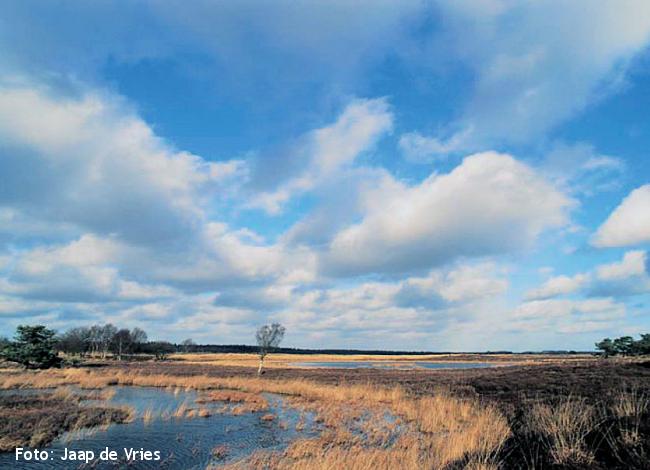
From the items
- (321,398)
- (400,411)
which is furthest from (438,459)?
(321,398)

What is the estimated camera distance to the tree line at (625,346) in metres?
78.0

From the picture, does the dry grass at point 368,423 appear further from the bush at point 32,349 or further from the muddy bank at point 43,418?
the bush at point 32,349

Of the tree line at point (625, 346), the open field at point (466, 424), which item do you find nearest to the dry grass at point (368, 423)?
the open field at point (466, 424)

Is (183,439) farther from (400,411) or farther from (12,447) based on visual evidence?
(400,411)

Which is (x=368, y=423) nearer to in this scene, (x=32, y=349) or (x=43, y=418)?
(x=43, y=418)

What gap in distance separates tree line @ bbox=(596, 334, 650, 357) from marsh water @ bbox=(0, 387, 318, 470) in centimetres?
8031

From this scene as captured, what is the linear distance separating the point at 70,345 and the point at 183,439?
121m

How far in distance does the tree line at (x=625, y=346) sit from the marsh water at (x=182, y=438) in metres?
80.3

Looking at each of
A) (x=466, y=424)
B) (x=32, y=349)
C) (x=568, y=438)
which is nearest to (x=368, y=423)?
(x=466, y=424)

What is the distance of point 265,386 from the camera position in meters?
39.6

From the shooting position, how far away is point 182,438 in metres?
18.2

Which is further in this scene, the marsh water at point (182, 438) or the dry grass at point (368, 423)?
the marsh water at point (182, 438)

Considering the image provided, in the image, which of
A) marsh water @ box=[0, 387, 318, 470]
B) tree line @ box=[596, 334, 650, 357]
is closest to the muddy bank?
marsh water @ box=[0, 387, 318, 470]

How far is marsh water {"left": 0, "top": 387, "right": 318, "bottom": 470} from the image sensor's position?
14266mm
